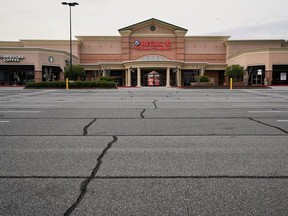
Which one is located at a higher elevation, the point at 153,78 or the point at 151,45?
the point at 151,45

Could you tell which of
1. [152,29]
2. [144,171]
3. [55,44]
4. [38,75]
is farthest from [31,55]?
[144,171]

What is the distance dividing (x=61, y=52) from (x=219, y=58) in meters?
33.9

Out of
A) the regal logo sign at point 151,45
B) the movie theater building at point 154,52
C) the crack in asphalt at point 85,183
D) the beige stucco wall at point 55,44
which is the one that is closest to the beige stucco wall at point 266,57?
the movie theater building at point 154,52

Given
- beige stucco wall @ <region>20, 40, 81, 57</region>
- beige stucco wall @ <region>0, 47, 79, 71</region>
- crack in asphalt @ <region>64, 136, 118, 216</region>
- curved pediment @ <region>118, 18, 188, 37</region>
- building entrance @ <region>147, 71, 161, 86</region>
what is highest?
curved pediment @ <region>118, 18, 188, 37</region>

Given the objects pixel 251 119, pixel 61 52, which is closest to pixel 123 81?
pixel 61 52

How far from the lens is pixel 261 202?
3.22 m

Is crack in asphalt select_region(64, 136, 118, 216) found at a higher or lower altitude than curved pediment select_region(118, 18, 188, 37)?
lower

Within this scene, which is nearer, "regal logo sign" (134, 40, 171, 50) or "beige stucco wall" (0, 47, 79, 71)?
"beige stucco wall" (0, 47, 79, 71)

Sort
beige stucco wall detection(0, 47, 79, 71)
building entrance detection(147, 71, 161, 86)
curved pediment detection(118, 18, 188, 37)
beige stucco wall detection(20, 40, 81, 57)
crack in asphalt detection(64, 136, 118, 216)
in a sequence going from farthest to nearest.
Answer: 1. curved pediment detection(118, 18, 188, 37)
2. beige stucco wall detection(20, 40, 81, 57)
3. building entrance detection(147, 71, 161, 86)
4. beige stucco wall detection(0, 47, 79, 71)
5. crack in asphalt detection(64, 136, 118, 216)

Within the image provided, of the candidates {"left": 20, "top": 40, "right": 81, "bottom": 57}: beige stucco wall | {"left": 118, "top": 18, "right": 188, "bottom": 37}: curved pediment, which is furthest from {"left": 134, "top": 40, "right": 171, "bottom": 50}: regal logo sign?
{"left": 20, "top": 40, "right": 81, "bottom": 57}: beige stucco wall

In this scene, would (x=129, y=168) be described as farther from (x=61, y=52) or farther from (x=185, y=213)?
(x=61, y=52)

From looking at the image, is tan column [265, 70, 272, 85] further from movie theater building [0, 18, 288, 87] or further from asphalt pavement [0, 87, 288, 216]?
asphalt pavement [0, 87, 288, 216]

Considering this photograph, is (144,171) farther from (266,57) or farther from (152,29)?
(152,29)

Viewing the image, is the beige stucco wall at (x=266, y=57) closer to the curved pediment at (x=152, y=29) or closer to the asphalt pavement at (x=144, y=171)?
the curved pediment at (x=152, y=29)
